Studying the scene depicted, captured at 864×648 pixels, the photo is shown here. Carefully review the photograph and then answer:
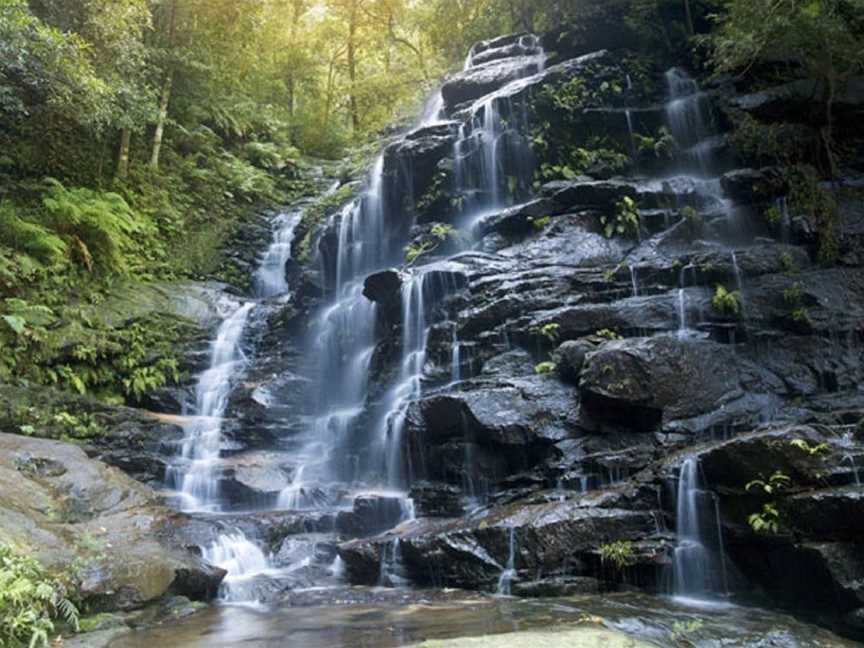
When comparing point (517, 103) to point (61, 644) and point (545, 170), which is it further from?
point (61, 644)

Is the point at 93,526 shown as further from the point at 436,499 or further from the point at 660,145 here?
the point at 660,145

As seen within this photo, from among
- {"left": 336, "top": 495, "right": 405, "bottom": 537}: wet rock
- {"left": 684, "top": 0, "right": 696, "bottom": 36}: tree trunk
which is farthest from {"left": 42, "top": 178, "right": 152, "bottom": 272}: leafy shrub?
{"left": 684, "top": 0, "right": 696, "bottom": 36}: tree trunk

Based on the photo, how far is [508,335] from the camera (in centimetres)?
1089

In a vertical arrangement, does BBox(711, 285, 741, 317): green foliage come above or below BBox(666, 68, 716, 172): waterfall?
below

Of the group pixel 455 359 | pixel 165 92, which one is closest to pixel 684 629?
pixel 455 359

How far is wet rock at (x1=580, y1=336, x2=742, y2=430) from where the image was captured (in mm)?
8703

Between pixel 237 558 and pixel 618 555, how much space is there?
506 cm

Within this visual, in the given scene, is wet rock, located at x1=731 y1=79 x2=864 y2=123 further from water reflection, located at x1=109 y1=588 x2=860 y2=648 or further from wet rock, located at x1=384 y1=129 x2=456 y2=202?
water reflection, located at x1=109 y1=588 x2=860 y2=648

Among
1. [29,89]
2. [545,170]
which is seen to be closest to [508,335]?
[545,170]

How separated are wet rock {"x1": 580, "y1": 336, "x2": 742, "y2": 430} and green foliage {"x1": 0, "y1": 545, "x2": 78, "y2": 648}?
6525 mm

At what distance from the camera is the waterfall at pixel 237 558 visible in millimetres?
8391

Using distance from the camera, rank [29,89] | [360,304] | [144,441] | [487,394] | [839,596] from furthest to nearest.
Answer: [360,304], [29,89], [144,441], [487,394], [839,596]

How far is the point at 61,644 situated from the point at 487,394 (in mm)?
5923

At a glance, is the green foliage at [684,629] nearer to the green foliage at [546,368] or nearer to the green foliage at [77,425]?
the green foliage at [546,368]
